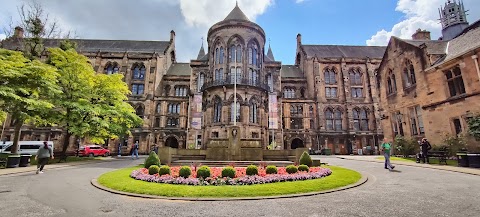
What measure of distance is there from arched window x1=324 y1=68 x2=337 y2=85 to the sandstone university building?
0.67ft

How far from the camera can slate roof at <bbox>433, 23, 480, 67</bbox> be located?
17.8 meters

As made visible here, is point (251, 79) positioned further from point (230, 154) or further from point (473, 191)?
point (473, 191)

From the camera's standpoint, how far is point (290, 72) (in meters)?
52.0

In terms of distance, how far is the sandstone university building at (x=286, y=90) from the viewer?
1917cm

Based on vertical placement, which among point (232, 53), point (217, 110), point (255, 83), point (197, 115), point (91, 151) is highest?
point (232, 53)

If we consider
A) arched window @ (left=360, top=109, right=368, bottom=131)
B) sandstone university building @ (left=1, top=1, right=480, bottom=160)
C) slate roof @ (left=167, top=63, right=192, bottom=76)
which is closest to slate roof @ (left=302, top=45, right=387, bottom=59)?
sandstone university building @ (left=1, top=1, right=480, bottom=160)

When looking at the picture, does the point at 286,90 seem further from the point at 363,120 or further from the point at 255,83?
the point at 255,83

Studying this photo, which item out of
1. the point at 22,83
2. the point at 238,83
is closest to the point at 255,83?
the point at 238,83

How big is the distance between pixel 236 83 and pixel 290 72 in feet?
78.6

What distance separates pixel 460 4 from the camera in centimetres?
3962

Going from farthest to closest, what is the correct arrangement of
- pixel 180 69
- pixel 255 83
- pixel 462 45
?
pixel 180 69, pixel 255 83, pixel 462 45

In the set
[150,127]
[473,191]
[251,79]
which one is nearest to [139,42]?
[150,127]

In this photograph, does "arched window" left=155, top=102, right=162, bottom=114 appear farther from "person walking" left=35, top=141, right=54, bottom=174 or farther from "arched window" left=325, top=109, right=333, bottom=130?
"arched window" left=325, top=109, right=333, bottom=130

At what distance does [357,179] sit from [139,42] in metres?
57.1
